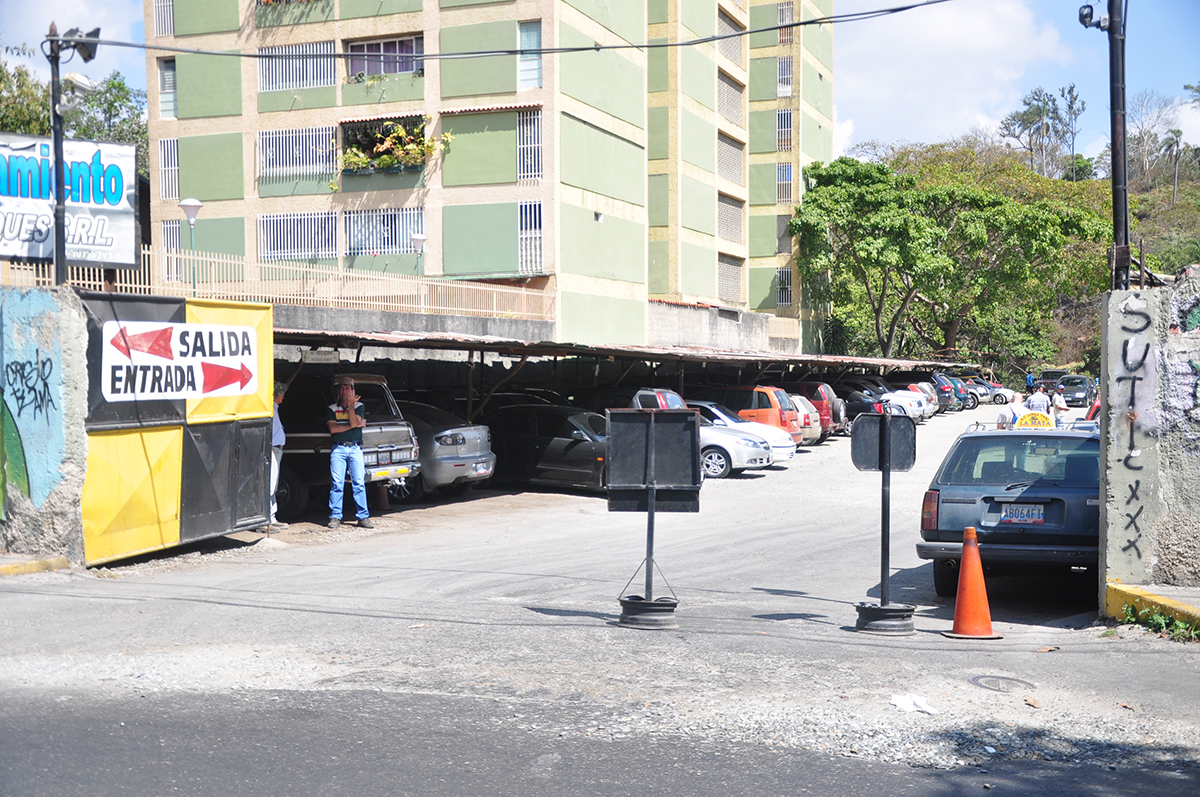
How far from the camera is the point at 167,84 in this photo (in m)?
38.0

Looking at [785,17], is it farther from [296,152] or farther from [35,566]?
[35,566]

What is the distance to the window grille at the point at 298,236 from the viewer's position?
36.7m

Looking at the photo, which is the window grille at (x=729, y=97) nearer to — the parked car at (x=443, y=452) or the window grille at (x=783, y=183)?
the window grille at (x=783, y=183)

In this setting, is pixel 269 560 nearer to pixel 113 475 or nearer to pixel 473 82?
pixel 113 475

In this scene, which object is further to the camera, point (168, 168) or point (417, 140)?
point (168, 168)

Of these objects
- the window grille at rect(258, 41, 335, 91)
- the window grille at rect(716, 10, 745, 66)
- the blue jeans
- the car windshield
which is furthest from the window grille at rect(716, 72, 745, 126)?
the car windshield

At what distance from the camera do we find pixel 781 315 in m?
57.9

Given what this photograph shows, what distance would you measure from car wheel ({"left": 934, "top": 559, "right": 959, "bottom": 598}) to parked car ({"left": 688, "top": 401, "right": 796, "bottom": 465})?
12.6 meters

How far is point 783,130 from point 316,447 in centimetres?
4755

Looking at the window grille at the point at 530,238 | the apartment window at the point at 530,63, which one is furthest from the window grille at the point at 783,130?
the window grille at the point at 530,238

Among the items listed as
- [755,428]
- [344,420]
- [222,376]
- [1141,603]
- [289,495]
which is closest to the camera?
[1141,603]

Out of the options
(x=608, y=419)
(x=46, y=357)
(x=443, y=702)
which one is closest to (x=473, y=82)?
(x=46, y=357)

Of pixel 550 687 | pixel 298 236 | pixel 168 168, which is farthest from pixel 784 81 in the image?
pixel 550 687

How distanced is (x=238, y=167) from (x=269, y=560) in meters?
28.4
